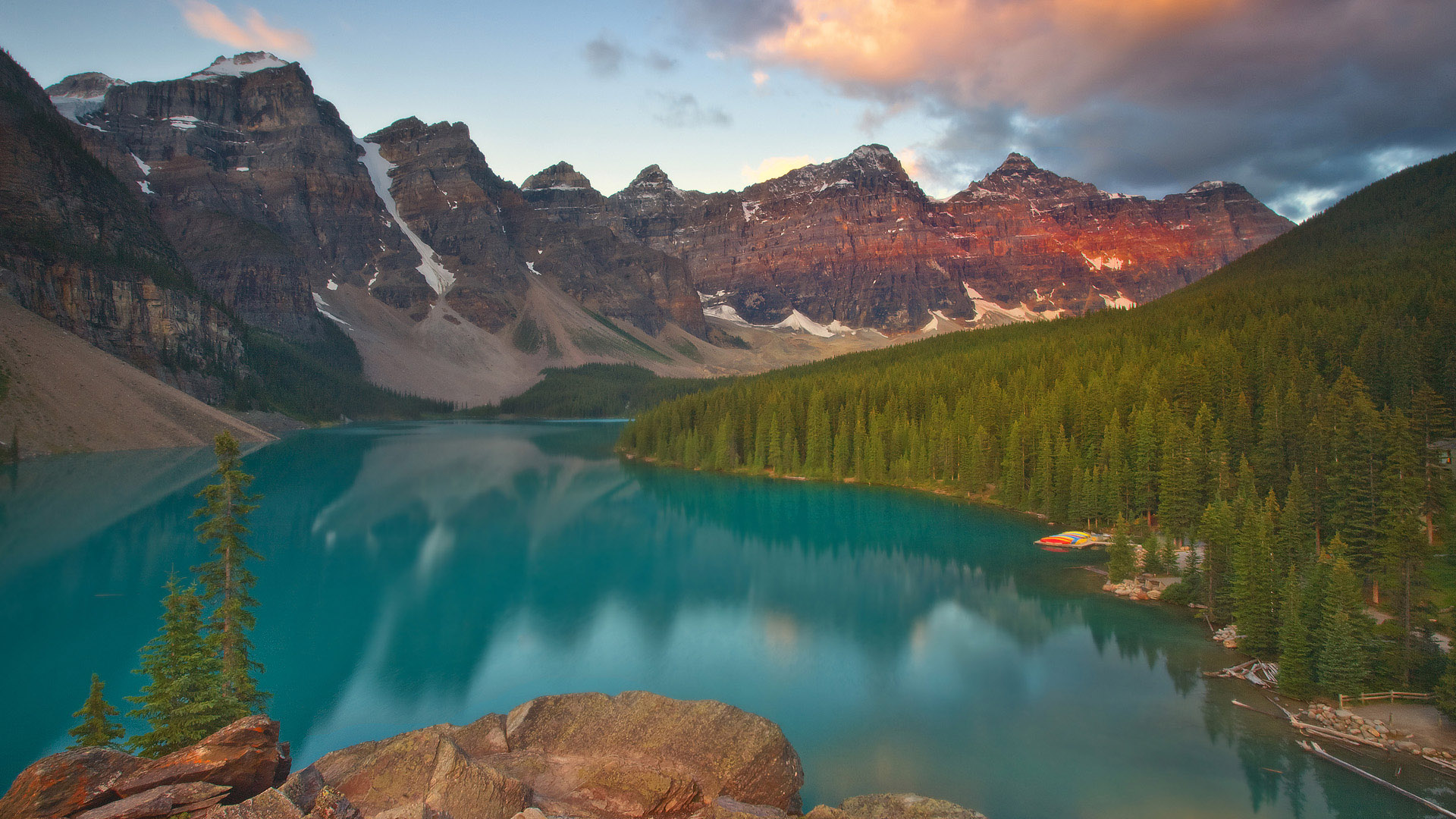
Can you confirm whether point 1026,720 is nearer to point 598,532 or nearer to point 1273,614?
point 1273,614

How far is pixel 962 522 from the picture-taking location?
1992 inches

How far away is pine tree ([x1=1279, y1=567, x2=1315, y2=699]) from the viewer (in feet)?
67.4

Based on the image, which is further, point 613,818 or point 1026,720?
point 1026,720

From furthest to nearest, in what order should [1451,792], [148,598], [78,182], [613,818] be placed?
[78,182] < [148,598] < [1451,792] < [613,818]

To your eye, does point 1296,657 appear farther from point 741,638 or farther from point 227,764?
point 227,764

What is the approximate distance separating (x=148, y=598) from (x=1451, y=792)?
145ft

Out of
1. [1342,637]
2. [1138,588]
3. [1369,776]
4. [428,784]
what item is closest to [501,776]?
[428,784]

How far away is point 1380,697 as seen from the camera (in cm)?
1936

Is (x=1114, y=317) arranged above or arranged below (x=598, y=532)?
above

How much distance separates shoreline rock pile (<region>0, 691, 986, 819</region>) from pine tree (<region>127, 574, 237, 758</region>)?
3.14 meters

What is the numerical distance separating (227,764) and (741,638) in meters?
19.8

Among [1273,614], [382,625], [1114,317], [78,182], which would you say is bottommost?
[382,625]

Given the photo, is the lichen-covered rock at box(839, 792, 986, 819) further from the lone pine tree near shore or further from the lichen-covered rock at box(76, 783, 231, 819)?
the lone pine tree near shore

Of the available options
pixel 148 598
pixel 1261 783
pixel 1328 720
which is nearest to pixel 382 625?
pixel 148 598
